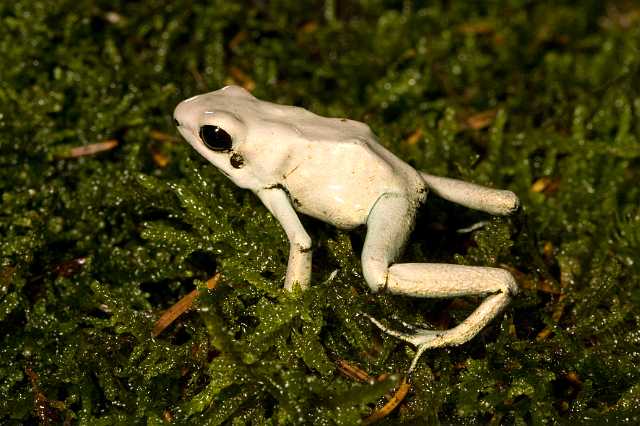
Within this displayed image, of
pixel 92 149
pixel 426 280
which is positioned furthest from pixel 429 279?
pixel 92 149

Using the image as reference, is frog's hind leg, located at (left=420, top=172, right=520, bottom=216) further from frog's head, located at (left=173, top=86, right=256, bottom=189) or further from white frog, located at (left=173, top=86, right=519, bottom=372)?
frog's head, located at (left=173, top=86, right=256, bottom=189)

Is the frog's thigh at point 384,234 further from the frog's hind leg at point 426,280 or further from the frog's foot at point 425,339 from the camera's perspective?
the frog's foot at point 425,339

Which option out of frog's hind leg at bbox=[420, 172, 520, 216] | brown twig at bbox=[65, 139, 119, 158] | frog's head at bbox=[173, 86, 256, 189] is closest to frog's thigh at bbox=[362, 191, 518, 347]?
frog's hind leg at bbox=[420, 172, 520, 216]

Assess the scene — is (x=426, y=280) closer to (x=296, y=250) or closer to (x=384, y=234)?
(x=384, y=234)

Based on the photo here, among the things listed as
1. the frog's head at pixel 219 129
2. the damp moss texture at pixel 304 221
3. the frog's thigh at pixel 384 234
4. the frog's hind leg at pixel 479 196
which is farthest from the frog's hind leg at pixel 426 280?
the frog's head at pixel 219 129

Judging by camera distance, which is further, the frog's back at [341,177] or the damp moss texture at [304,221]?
the frog's back at [341,177]

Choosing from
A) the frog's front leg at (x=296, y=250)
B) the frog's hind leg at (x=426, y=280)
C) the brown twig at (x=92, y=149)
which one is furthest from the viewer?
the brown twig at (x=92, y=149)
